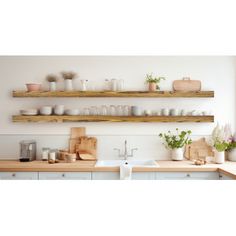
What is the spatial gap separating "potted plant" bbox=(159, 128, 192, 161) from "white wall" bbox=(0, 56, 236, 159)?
0.39 feet

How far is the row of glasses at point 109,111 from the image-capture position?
3834mm

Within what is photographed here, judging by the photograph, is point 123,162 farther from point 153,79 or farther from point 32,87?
point 32,87

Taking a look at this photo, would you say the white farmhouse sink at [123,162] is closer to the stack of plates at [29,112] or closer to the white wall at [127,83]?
the white wall at [127,83]

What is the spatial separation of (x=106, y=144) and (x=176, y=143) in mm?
800

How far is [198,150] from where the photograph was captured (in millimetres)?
3900

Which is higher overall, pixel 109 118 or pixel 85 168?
pixel 109 118

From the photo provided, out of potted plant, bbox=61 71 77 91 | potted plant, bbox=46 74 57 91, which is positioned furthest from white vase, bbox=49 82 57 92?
potted plant, bbox=61 71 77 91

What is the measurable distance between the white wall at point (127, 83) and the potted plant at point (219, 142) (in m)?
0.16

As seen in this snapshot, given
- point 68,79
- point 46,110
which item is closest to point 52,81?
point 68,79
